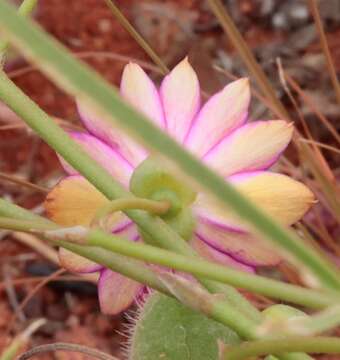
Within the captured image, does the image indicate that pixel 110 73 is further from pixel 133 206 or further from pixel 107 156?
pixel 133 206

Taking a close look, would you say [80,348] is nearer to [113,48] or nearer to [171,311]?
[171,311]

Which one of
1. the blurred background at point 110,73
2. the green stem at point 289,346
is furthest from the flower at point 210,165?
the blurred background at point 110,73

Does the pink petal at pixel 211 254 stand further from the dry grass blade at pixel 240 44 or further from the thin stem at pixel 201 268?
the dry grass blade at pixel 240 44

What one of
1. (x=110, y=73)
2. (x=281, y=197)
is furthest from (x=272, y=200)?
(x=110, y=73)

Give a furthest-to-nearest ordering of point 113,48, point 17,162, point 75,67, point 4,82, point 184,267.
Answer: point 113,48 < point 17,162 < point 4,82 < point 184,267 < point 75,67

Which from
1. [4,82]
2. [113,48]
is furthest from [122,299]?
[113,48]

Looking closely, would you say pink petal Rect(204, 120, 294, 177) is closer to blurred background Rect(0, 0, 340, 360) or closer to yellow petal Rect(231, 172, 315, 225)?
yellow petal Rect(231, 172, 315, 225)
